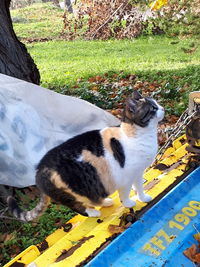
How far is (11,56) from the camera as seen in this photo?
4.59m

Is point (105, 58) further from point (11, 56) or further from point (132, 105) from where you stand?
point (132, 105)

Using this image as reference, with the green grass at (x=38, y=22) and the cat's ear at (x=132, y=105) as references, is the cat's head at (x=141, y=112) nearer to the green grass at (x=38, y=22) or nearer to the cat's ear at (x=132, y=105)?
the cat's ear at (x=132, y=105)

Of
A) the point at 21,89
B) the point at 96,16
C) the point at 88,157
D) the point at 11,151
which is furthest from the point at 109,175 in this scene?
the point at 96,16

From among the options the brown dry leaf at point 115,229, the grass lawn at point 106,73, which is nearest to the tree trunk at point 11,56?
the grass lawn at point 106,73

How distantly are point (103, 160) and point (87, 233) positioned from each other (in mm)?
475

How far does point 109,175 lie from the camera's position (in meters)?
2.74

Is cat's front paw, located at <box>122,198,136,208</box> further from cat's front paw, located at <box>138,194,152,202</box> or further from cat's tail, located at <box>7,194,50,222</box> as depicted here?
cat's tail, located at <box>7,194,50,222</box>

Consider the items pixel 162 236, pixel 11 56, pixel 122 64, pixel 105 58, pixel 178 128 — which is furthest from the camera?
pixel 105 58

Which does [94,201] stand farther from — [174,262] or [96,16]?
[96,16]

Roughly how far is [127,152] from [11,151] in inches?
42.3

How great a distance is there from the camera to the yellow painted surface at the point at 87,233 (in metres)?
2.47

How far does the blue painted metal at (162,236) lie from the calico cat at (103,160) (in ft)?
1.01

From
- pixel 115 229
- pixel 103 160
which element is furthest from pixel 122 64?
pixel 115 229

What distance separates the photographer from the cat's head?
2668mm
